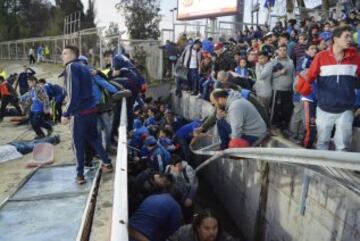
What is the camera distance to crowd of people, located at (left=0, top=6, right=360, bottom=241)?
502 cm

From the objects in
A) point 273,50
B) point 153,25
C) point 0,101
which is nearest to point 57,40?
point 153,25

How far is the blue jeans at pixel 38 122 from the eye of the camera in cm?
1049

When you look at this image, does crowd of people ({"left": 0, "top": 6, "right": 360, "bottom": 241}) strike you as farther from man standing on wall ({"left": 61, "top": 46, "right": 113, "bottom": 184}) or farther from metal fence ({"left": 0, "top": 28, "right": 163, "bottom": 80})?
metal fence ({"left": 0, "top": 28, "right": 163, "bottom": 80})

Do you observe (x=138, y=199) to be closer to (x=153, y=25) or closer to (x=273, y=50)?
(x=273, y=50)

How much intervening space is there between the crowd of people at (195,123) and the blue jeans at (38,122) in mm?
24

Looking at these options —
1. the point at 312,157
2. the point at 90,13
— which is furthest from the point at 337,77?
the point at 90,13

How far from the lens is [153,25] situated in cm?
3123

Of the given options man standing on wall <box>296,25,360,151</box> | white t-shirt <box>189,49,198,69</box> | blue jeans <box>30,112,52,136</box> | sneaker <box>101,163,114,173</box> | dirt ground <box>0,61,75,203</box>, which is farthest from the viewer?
white t-shirt <box>189,49,198,69</box>

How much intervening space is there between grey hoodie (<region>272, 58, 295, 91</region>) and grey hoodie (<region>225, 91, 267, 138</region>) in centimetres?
184

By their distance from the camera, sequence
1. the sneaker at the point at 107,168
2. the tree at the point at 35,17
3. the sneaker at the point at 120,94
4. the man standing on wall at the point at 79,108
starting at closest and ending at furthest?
the man standing on wall at the point at 79,108 → the sneaker at the point at 107,168 → the sneaker at the point at 120,94 → the tree at the point at 35,17

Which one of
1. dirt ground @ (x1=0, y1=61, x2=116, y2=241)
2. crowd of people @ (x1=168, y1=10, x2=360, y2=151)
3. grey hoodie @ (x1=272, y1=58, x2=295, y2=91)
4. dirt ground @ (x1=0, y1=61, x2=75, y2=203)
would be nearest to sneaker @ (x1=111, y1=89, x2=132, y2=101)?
dirt ground @ (x1=0, y1=61, x2=116, y2=241)

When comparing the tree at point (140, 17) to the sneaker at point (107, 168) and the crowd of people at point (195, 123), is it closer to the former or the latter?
the crowd of people at point (195, 123)

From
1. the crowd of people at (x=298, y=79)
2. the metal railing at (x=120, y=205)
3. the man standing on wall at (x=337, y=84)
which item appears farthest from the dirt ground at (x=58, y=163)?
the man standing on wall at (x=337, y=84)

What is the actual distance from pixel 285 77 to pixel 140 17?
23.9 metres
